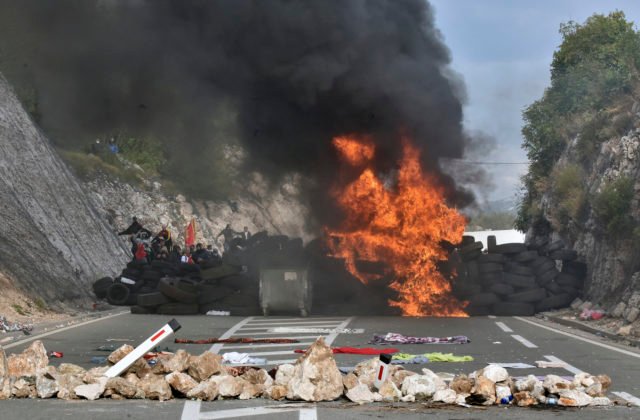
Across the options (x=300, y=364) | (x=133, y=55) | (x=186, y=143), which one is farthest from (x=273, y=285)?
(x=300, y=364)

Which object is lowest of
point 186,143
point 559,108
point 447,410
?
point 447,410

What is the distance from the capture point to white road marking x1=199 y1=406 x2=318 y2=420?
29.2ft

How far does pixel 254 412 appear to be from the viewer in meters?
9.14

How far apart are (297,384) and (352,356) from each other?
4.49 metres

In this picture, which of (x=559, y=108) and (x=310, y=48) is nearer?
(x=310, y=48)

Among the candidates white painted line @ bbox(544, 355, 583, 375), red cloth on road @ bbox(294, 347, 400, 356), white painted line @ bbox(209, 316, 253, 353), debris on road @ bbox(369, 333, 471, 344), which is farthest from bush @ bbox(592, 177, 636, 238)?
red cloth on road @ bbox(294, 347, 400, 356)

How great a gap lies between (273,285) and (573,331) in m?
8.51

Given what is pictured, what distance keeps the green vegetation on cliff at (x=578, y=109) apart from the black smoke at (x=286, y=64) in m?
6.25

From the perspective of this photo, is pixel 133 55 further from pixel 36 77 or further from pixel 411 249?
pixel 411 249

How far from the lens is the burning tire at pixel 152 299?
82.9 feet

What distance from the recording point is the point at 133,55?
27344 mm

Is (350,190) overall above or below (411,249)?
above

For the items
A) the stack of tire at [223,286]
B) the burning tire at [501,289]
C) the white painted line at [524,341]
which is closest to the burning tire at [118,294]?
the stack of tire at [223,286]

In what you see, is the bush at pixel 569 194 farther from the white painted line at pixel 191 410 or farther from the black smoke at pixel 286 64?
the white painted line at pixel 191 410
